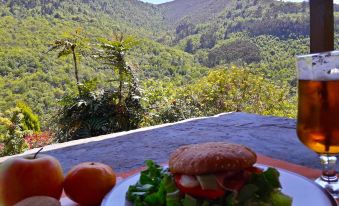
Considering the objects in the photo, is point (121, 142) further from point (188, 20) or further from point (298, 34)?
point (188, 20)

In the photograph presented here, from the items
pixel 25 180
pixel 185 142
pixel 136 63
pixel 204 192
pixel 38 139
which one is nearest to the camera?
pixel 204 192

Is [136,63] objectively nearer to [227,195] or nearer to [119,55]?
[119,55]

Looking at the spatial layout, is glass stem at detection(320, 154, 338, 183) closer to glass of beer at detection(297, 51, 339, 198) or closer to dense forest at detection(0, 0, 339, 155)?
glass of beer at detection(297, 51, 339, 198)

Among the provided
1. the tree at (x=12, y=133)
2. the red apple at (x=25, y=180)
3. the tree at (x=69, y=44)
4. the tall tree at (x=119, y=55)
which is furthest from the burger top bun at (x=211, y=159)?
the tree at (x=12, y=133)

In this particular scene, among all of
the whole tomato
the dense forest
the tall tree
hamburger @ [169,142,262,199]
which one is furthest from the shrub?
hamburger @ [169,142,262,199]

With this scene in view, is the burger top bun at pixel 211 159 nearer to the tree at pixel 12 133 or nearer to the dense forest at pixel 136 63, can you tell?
the dense forest at pixel 136 63

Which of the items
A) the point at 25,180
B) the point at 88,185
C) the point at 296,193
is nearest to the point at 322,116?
the point at 296,193
